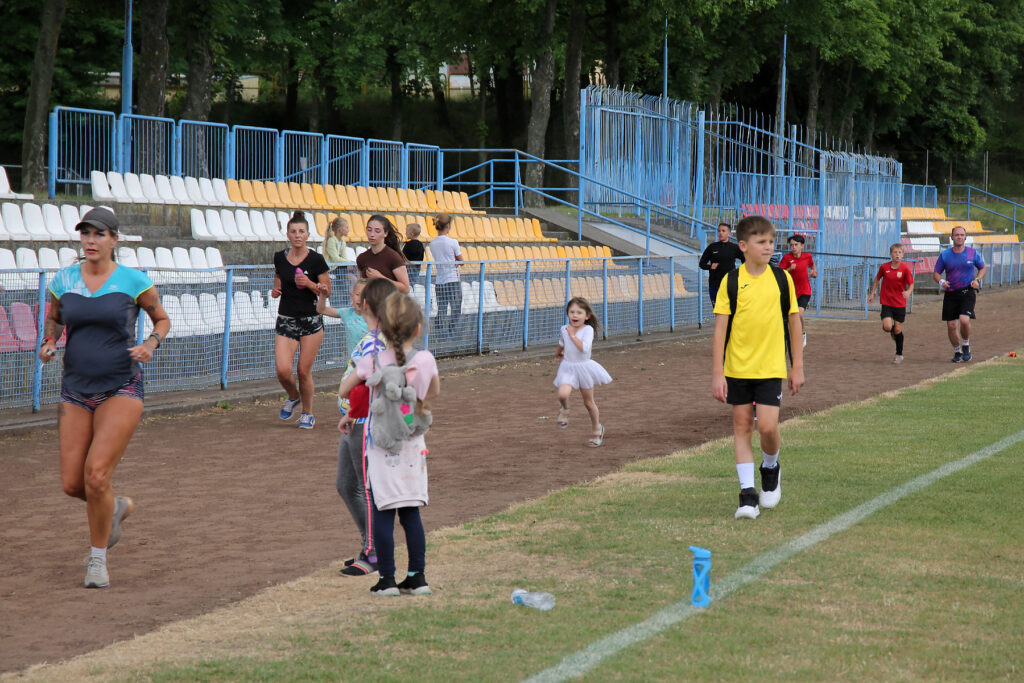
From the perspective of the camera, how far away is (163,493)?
8977 millimetres

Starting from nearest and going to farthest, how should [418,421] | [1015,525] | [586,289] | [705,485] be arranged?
[418,421]
[1015,525]
[705,485]
[586,289]

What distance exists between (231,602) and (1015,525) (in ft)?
15.0

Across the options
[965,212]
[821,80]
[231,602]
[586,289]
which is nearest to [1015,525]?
[231,602]

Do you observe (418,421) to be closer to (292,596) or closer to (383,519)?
(383,519)

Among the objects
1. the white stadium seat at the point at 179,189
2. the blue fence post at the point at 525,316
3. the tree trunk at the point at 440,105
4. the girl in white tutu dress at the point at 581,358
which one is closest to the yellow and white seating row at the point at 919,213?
the tree trunk at the point at 440,105

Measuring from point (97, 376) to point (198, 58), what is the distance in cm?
2938

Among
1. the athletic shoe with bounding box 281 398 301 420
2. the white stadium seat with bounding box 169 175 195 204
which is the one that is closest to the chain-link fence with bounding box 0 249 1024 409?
the athletic shoe with bounding box 281 398 301 420

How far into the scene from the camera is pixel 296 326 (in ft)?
37.7

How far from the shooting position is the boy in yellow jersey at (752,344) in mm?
7750

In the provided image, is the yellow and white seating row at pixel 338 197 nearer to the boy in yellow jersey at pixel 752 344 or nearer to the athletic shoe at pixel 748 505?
the boy in yellow jersey at pixel 752 344

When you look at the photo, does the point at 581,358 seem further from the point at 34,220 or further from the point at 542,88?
the point at 542,88

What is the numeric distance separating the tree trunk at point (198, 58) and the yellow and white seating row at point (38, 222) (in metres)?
15.0

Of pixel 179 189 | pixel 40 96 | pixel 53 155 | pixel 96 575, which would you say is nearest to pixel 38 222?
pixel 53 155

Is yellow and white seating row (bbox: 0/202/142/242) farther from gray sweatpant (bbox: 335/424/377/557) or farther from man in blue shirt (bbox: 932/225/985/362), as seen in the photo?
man in blue shirt (bbox: 932/225/985/362)
